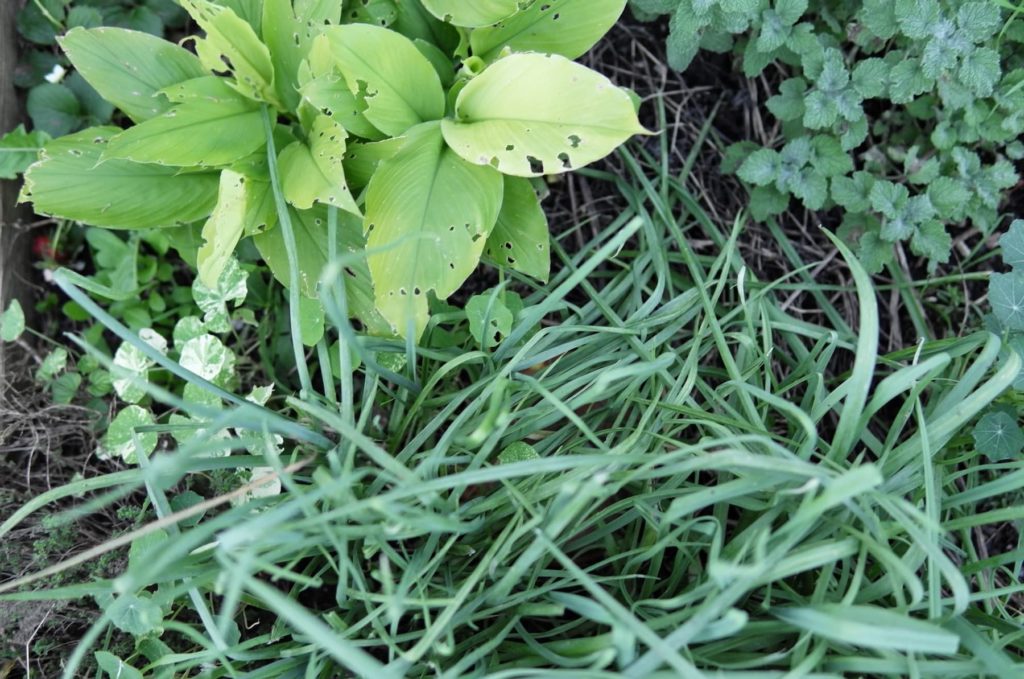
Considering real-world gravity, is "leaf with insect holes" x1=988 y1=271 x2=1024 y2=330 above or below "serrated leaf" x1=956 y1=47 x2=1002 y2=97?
below

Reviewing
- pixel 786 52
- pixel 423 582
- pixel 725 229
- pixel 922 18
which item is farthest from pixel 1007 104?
pixel 423 582

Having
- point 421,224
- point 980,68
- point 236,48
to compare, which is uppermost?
point 980,68

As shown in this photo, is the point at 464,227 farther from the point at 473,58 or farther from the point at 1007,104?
the point at 1007,104

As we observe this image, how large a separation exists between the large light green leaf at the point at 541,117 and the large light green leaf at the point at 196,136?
0.28 m

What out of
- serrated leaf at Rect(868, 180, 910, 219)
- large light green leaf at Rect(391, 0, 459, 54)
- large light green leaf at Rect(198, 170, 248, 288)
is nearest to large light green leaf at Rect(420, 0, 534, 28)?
large light green leaf at Rect(391, 0, 459, 54)

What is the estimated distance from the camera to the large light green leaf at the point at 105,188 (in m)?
1.06

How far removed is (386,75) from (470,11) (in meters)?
0.15

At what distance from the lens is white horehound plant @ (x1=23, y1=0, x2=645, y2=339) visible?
2.99 feet

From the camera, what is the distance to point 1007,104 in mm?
1057

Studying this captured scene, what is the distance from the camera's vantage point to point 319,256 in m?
1.06

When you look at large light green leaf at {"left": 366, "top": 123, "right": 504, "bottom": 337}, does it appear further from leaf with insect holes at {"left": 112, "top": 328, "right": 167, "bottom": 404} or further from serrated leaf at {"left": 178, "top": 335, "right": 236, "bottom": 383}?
leaf with insect holes at {"left": 112, "top": 328, "right": 167, "bottom": 404}

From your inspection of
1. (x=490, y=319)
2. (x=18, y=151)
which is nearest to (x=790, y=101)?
(x=490, y=319)

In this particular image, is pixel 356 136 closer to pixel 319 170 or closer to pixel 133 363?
pixel 319 170

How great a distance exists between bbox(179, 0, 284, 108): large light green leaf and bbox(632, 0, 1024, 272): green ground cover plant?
1.85 ft
